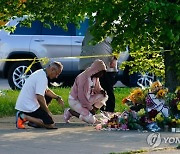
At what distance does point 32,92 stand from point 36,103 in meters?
0.21

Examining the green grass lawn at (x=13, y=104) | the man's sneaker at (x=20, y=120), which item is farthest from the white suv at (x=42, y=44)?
the man's sneaker at (x=20, y=120)

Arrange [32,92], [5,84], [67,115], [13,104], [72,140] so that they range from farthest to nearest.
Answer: [5,84]
[13,104]
[67,115]
[32,92]
[72,140]

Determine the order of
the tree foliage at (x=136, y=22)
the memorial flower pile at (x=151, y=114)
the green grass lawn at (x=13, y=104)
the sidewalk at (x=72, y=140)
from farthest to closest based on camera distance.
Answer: the green grass lawn at (x=13, y=104)
the memorial flower pile at (x=151, y=114)
the tree foliage at (x=136, y=22)
the sidewalk at (x=72, y=140)

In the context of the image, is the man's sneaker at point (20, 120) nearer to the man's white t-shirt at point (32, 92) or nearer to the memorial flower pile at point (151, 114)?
the man's white t-shirt at point (32, 92)

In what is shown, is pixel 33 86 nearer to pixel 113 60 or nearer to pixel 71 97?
pixel 71 97

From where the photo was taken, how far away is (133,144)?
9.99 meters

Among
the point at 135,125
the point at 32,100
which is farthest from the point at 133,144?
the point at 32,100

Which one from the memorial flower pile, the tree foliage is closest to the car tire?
the tree foliage

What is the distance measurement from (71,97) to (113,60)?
169 centimetres

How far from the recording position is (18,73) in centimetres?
1895

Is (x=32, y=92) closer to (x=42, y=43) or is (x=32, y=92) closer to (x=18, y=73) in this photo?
(x=18, y=73)

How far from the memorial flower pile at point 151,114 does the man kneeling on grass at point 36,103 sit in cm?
96

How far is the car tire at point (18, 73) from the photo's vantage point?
18.8 m

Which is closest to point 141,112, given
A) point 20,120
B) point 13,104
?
point 20,120
